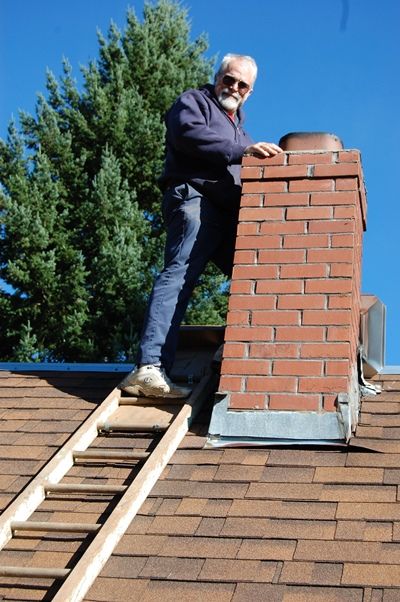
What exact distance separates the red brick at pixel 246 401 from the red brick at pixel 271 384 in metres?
0.03

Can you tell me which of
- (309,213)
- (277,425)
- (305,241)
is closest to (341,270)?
(305,241)

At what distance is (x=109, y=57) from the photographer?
19016 millimetres

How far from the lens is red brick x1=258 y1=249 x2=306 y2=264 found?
13.9 feet

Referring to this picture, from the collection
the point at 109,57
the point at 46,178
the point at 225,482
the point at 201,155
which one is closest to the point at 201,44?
the point at 109,57

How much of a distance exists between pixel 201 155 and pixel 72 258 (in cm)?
1233

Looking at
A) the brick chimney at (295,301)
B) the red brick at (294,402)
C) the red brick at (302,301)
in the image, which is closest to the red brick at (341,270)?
the brick chimney at (295,301)

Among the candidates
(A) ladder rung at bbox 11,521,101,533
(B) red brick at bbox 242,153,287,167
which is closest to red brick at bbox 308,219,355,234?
(B) red brick at bbox 242,153,287,167

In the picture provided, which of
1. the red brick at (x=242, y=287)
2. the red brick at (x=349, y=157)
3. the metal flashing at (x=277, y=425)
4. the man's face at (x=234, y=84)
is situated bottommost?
the metal flashing at (x=277, y=425)

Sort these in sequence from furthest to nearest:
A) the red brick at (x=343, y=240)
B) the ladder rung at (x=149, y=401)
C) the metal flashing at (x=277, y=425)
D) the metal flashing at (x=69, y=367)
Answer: the metal flashing at (x=69, y=367), the ladder rung at (x=149, y=401), the red brick at (x=343, y=240), the metal flashing at (x=277, y=425)

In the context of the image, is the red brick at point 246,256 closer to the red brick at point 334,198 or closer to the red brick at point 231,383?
the red brick at point 334,198

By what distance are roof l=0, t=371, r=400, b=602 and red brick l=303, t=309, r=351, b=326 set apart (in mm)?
450

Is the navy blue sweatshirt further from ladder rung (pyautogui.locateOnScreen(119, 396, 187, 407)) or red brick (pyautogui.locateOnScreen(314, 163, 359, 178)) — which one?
ladder rung (pyautogui.locateOnScreen(119, 396, 187, 407))

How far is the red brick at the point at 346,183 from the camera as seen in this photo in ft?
14.2

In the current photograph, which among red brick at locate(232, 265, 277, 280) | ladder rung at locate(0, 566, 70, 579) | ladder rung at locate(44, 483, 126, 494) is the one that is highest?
Result: red brick at locate(232, 265, 277, 280)
